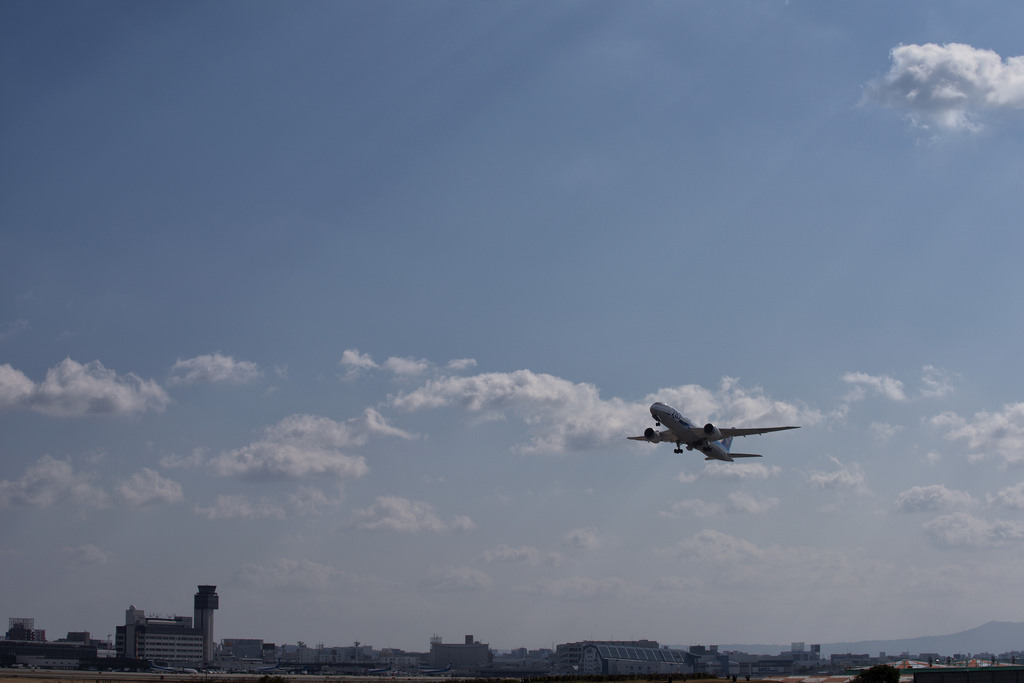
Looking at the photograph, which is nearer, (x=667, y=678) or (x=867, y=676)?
(x=867, y=676)

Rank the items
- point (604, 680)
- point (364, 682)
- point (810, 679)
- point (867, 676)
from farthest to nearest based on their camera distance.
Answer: point (364, 682)
point (604, 680)
point (810, 679)
point (867, 676)

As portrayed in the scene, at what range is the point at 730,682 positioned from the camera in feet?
347

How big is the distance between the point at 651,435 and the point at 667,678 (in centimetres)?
2851

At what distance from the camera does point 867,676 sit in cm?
9162

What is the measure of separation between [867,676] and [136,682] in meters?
94.4

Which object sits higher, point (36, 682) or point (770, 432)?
point (770, 432)

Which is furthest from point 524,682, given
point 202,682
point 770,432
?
point 202,682

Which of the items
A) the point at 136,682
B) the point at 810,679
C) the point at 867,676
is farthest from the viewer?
the point at 136,682

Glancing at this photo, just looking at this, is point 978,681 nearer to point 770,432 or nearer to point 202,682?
point 770,432

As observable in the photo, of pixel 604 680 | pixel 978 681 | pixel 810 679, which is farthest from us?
pixel 604 680

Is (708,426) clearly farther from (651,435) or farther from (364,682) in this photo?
(364,682)

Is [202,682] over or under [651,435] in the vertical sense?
under

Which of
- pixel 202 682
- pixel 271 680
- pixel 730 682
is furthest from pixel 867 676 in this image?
pixel 202 682

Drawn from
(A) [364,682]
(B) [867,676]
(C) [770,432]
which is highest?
(C) [770,432]
